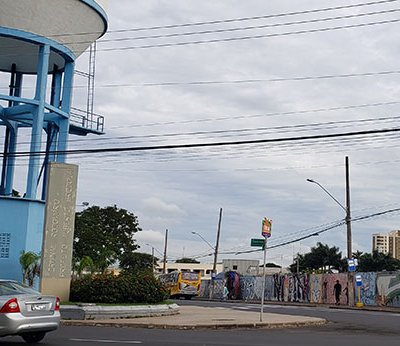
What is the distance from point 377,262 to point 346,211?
5098 cm

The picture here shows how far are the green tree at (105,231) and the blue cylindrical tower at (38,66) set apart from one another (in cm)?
2771

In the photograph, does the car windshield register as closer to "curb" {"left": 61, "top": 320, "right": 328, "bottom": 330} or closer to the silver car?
the silver car

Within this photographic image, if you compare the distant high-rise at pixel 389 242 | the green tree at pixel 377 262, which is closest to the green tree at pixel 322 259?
the green tree at pixel 377 262

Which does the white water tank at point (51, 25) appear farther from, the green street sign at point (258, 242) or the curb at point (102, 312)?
the curb at point (102, 312)

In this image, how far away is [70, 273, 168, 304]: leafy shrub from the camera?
2258 cm

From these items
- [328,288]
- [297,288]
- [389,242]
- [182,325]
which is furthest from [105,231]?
[389,242]

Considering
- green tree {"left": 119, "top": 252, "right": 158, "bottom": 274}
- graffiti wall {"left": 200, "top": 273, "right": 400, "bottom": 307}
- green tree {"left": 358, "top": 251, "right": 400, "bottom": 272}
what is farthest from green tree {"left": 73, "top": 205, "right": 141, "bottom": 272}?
green tree {"left": 358, "top": 251, "right": 400, "bottom": 272}

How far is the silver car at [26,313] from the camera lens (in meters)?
13.4

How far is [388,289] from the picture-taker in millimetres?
43375

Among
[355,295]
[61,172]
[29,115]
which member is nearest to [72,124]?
[29,115]

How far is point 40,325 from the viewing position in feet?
45.6

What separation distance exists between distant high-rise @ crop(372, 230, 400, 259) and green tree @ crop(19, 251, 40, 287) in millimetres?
105356

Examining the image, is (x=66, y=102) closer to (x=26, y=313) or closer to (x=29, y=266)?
(x=29, y=266)

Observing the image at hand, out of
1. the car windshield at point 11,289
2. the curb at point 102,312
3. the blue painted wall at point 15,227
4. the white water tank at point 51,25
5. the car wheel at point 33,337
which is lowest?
the car wheel at point 33,337
